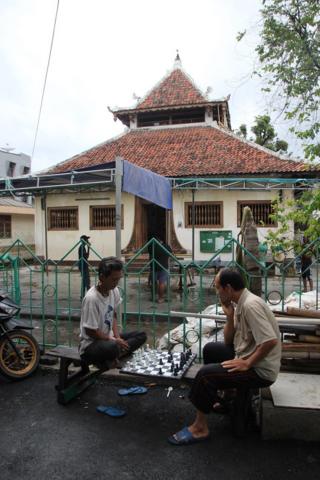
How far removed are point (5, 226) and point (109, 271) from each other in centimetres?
1930

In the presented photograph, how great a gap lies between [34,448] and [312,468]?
198cm

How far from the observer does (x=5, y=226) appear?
67.9 ft

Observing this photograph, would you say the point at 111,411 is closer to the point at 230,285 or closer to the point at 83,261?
the point at 230,285

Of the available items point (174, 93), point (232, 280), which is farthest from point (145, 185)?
point (174, 93)

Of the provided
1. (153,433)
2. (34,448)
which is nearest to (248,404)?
(153,433)

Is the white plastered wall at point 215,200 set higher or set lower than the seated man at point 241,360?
higher

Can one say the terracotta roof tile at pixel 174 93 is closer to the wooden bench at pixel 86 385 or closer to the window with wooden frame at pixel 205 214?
the window with wooden frame at pixel 205 214

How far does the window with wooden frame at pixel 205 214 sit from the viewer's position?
14383 mm

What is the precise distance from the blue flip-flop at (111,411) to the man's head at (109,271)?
3.55ft

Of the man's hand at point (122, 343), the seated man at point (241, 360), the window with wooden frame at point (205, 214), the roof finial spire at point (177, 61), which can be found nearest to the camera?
the seated man at point (241, 360)

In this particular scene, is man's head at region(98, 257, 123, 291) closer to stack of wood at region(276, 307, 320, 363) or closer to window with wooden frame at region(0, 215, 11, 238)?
stack of wood at region(276, 307, 320, 363)

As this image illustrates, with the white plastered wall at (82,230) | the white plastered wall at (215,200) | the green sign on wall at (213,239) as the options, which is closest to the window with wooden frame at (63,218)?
the white plastered wall at (82,230)

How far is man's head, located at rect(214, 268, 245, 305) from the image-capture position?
2.79 m

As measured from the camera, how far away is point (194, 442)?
2.78 m
